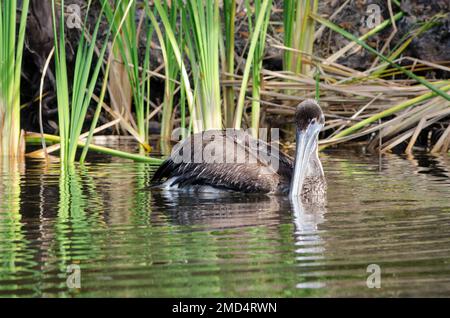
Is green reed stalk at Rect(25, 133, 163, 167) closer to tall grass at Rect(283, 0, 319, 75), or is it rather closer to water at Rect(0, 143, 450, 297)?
water at Rect(0, 143, 450, 297)

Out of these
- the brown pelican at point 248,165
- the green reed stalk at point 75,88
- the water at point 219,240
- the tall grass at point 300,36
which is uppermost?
the tall grass at point 300,36

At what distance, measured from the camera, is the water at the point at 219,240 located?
3.98 m

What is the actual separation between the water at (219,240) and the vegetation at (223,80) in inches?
41.0

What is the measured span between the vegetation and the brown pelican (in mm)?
641

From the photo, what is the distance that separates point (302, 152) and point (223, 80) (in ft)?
9.69

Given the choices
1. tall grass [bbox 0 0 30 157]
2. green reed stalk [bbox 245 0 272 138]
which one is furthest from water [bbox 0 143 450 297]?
green reed stalk [bbox 245 0 272 138]

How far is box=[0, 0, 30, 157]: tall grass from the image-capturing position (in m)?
7.86

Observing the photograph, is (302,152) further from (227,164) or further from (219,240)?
(219,240)

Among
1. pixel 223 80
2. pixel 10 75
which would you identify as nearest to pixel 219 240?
pixel 10 75

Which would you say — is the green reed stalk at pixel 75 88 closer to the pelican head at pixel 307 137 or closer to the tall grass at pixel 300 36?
the pelican head at pixel 307 137

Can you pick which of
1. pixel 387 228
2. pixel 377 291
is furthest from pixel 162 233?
pixel 377 291

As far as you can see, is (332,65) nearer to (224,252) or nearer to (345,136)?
(345,136)

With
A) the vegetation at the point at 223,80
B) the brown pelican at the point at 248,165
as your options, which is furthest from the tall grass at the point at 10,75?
the brown pelican at the point at 248,165

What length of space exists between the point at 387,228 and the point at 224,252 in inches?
41.2
